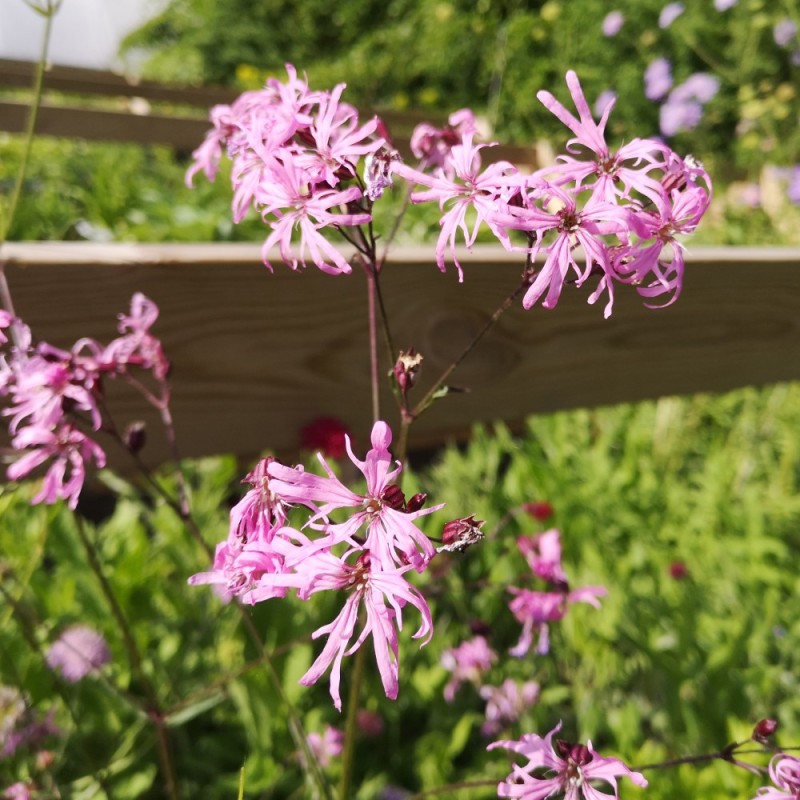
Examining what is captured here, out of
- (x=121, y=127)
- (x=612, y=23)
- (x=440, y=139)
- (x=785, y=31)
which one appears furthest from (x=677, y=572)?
(x=612, y=23)

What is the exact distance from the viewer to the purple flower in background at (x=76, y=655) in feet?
3.49

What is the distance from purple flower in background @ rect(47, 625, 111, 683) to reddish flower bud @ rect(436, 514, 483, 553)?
82cm

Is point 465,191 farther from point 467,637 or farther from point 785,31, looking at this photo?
point 785,31

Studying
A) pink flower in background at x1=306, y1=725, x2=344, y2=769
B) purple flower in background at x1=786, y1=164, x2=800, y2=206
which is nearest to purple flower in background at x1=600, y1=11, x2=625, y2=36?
purple flower in background at x1=786, y1=164, x2=800, y2=206

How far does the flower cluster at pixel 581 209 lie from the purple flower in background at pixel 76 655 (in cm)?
91

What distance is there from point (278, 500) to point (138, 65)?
12492 mm

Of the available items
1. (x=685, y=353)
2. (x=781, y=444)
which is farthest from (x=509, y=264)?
(x=781, y=444)

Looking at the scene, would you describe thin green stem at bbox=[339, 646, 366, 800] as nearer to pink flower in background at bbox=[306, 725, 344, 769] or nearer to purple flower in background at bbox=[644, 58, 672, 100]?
pink flower in background at bbox=[306, 725, 344, 769]

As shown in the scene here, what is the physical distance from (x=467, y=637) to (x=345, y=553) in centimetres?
122

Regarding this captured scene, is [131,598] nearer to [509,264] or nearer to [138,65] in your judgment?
[509,264]

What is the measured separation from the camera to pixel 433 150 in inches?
26.6

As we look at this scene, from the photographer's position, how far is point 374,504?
0.41m

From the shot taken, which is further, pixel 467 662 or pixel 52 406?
pixel 467 662

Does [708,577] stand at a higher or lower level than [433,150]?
lower
